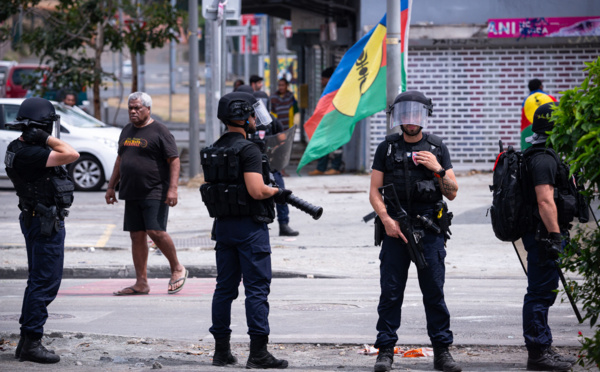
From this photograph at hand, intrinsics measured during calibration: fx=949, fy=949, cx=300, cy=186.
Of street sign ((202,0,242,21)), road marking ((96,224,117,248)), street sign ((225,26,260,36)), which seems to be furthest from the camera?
street sign ((225,26,260,36))

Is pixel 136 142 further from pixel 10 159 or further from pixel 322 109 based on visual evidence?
pixel 322 109

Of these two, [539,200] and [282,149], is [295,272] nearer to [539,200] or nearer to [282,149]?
[282,149]

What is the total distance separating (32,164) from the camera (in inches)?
253

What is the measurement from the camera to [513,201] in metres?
6.24

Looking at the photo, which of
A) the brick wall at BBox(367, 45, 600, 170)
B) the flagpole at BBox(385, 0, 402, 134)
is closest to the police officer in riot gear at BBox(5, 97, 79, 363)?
the flagpole at BBox(385, 0, 402, 134)

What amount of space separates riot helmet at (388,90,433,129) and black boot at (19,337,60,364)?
2.76 meters

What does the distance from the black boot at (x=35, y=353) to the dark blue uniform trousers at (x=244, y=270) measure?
1.09m

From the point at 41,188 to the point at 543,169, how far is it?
3.37 metres

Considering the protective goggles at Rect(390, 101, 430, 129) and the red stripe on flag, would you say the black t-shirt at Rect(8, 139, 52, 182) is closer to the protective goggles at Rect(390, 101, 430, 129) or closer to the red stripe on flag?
the protective goggles at Rect(390, 101, 430, 129)

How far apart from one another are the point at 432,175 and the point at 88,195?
11927 millimetres

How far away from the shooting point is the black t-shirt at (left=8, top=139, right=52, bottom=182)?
253 inches

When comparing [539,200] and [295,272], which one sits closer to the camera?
[539,200]

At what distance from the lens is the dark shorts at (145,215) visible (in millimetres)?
8805

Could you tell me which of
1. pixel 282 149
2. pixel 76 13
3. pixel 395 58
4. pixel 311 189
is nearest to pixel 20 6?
pixel 76 13
